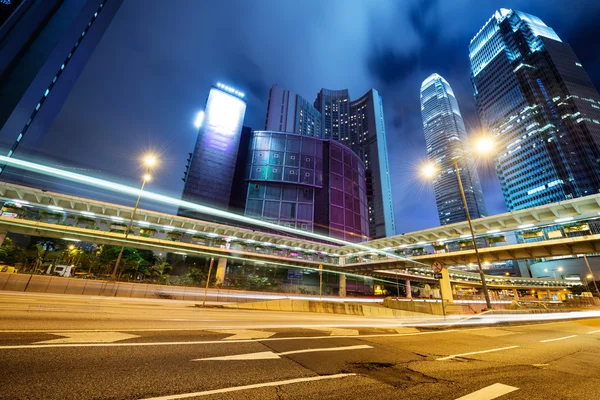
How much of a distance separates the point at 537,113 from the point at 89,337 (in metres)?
188

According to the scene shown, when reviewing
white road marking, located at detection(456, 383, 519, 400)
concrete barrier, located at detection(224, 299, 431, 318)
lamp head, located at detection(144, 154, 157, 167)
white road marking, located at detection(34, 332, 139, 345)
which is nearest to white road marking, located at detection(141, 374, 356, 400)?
white road marking, located at detection(456, 383, 519, 400)

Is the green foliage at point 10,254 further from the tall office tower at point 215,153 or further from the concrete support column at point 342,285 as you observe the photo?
the concrete support column at point 342,285

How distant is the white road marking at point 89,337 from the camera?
163 inches

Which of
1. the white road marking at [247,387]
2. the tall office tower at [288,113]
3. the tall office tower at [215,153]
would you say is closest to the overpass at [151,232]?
the tall office tower at [215,153]

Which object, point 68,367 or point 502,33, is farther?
point 502,33

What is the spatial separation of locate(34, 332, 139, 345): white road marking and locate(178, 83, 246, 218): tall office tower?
196 feet

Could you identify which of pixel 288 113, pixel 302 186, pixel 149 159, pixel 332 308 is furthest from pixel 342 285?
pixel 288 113

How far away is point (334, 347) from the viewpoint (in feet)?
18.9

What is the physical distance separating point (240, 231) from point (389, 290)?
5427 centimetres

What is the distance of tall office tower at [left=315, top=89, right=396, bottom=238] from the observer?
133 metres

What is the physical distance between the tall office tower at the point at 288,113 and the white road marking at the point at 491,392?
11833 cm

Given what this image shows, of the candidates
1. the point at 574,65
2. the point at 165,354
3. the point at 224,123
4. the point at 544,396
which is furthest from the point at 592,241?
the point at 574,65

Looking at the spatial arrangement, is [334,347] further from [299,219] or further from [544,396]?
[299,219]

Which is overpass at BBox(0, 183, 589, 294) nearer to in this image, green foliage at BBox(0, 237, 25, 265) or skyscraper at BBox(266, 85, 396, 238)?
green foliage at BBox(0, 237, 25, 265)
